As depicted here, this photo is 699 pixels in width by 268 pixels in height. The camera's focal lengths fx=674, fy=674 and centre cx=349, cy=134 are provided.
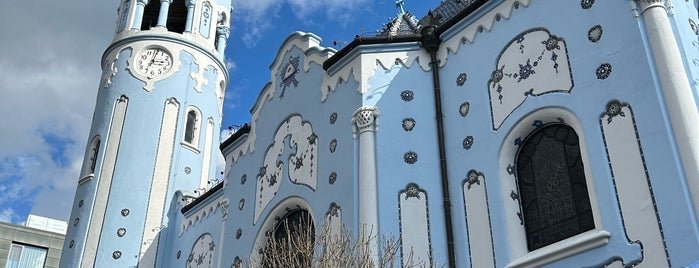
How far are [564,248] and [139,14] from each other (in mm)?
19312

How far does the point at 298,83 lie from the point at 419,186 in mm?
4626

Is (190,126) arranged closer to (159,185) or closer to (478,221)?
(159,185)

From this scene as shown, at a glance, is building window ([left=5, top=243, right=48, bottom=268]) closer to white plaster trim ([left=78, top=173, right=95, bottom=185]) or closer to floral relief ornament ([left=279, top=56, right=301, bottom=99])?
white plaster trim ([left=78, top=173, right=95, bottom=185])

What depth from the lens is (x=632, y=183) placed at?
888 cm

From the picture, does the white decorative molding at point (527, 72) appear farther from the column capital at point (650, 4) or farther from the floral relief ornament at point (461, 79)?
the column capital at point (650, 4)

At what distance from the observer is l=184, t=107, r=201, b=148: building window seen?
879 inches

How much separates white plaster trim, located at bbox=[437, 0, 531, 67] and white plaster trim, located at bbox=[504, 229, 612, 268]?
14.0ft

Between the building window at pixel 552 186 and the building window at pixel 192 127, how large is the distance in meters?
13.9

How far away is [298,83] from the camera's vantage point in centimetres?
1512

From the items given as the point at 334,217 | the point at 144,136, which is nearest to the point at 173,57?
the point at 144,136

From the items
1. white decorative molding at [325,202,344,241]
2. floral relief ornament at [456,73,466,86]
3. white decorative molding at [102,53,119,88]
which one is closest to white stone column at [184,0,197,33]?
white decorative molding at [102,53,119,88]

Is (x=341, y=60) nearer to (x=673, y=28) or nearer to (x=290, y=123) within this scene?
(x=290, y=123)

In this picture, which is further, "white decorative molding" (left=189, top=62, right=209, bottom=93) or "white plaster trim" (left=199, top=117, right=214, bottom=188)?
"white decorative molding" (left=189, top=62, right=209, bottom=93)

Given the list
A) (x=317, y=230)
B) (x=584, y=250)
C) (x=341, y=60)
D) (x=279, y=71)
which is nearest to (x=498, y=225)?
(x=584, y=250)
